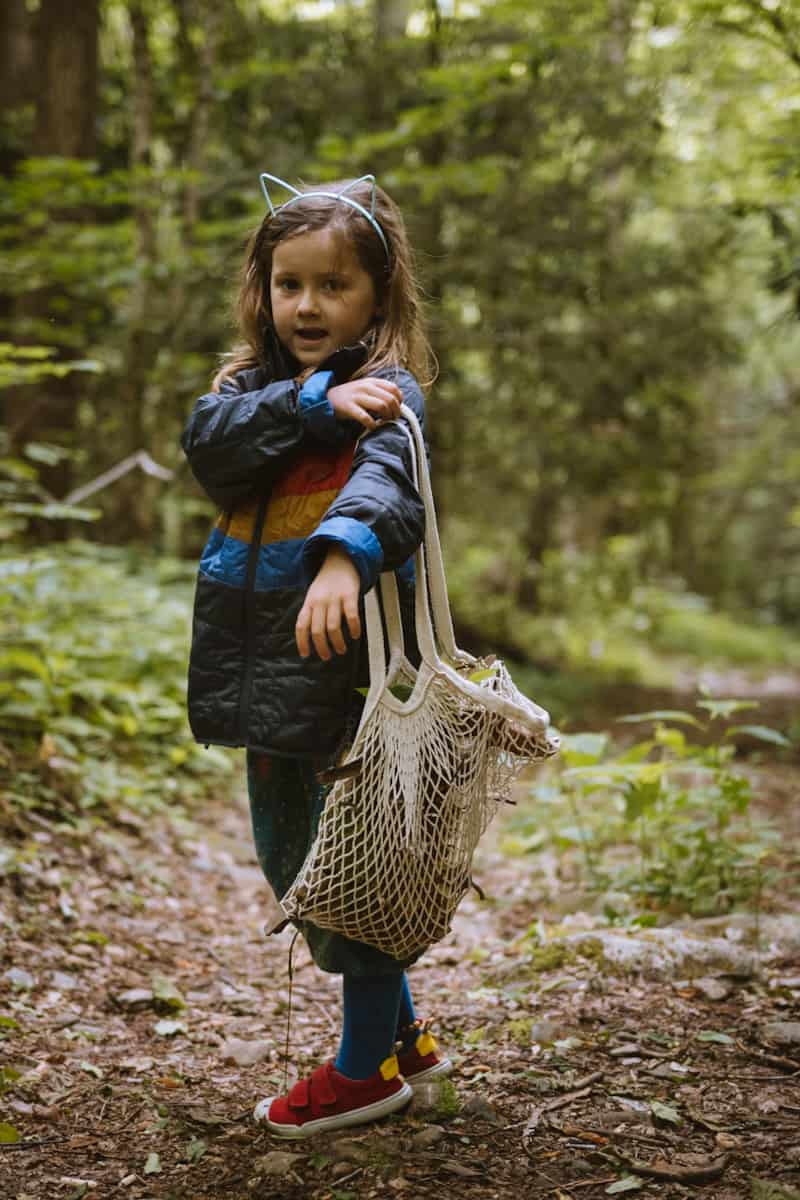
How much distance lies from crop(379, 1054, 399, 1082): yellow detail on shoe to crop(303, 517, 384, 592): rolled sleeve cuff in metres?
1.18

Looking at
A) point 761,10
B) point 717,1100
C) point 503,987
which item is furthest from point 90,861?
point 761,10

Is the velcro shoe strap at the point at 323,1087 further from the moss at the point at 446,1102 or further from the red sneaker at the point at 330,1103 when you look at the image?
the moss at the point at 446,1102

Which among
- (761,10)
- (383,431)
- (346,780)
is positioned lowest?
(346,780)

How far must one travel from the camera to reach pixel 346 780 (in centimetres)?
195

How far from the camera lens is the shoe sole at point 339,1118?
2.20 meters

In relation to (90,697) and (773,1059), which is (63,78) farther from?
(773,1059)

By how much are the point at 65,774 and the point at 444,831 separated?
2.51 m

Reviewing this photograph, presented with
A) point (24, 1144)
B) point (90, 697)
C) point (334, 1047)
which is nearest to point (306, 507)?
point (24, 1144)

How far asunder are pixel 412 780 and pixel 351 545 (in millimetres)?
529

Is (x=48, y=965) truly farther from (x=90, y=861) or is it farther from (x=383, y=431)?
(x=383, y=431)

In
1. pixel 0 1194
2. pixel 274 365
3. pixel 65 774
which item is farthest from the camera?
pixel 65 774

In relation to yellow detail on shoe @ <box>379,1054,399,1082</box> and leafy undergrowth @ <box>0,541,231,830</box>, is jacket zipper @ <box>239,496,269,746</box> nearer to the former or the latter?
yellow detail on shoe @ <box>379,1054,399,1082</box>

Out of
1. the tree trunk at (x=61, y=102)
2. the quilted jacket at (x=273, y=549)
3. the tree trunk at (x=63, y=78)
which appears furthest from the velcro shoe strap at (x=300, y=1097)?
the tree trunk at (x=63, y=78)

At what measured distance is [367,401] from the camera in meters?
1.94
